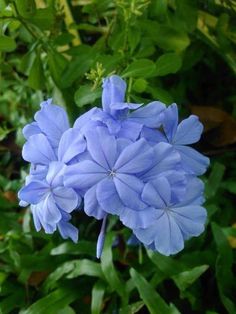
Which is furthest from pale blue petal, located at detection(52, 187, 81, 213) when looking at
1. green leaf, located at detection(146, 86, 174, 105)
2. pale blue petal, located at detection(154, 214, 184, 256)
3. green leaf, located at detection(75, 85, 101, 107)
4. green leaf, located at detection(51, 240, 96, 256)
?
green leaf, located at detection(51, 240, 96, 256)

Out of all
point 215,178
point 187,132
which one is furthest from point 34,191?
point 215,178

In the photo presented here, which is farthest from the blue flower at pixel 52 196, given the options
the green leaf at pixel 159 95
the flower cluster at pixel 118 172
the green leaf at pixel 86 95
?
the green leaf at pixel 159 95

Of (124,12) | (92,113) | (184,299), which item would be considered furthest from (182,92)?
(92,113)

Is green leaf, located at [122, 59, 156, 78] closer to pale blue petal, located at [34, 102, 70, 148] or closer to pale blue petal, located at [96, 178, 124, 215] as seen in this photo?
pale blue petal, located at [34, 102, 70, 148]

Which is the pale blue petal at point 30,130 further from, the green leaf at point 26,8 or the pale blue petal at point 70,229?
the green leaf at point 26,8

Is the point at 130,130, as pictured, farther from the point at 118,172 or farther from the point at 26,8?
the point at 26,8

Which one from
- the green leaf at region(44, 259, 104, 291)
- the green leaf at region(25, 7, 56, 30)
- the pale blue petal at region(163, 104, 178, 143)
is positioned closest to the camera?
the pale blue petal at region(163, 104, 178, 143)
